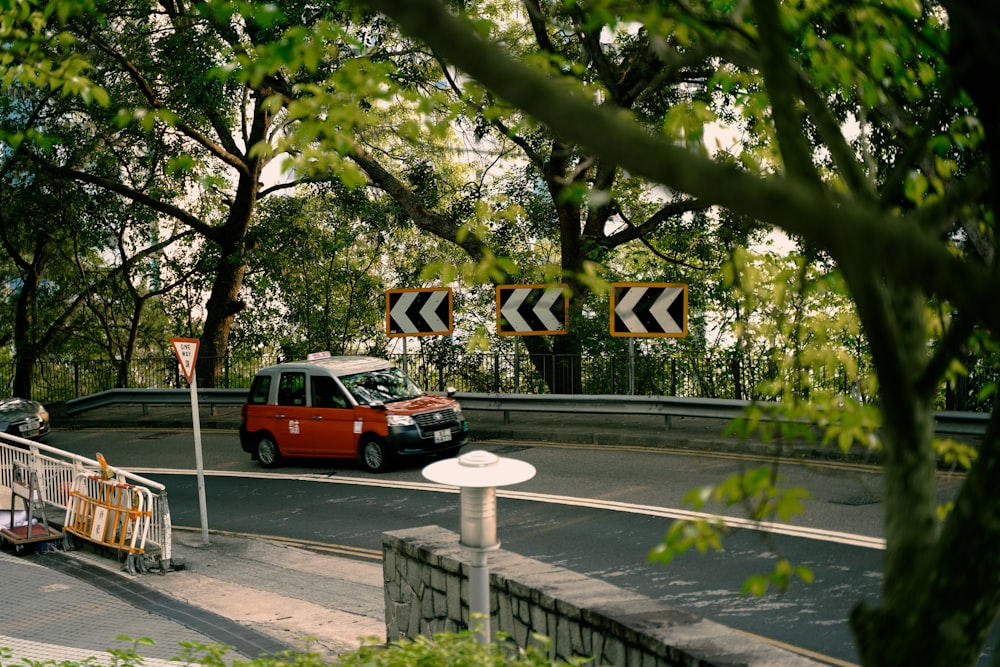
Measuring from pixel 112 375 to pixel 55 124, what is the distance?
751 cm

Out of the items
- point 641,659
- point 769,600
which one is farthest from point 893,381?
point 769,600

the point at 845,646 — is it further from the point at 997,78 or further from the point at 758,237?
the point at 758,237

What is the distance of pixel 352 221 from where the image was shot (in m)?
25.5

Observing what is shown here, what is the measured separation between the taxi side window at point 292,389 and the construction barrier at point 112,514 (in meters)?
4.52

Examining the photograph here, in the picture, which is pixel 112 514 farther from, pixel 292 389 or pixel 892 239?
pixel 892 239

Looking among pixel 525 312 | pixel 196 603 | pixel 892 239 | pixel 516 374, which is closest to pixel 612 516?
pixel 196 603

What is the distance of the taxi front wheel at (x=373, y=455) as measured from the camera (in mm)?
15641

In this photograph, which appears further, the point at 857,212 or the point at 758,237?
the point at 758,237

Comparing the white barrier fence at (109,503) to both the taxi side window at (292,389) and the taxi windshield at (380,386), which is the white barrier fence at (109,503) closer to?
the taxi side window at (292,389)

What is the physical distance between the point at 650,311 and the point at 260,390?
6.47 m

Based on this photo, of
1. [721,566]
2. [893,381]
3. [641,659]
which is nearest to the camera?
[893,381]

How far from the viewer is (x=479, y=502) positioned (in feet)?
22.1

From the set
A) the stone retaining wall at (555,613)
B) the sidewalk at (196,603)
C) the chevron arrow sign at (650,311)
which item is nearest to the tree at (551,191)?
the chevron arrow sign at (650,311)

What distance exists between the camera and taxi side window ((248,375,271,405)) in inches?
669
